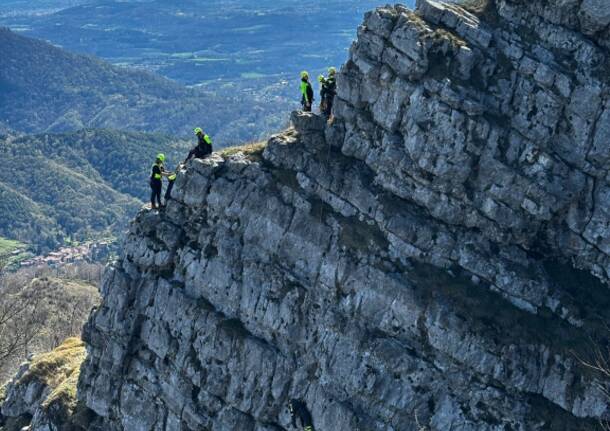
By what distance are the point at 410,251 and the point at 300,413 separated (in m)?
10.6

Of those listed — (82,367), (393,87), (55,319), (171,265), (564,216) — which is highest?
(393,87)

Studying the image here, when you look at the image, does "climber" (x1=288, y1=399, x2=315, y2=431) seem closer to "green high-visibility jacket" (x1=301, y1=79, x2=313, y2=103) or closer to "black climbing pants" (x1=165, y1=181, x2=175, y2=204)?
"black climbing pants" (x1=165, y1=181, x2=175, y2=204)

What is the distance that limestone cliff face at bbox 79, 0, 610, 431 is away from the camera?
41.1m

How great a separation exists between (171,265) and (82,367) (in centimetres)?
908

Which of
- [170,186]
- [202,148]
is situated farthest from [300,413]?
[202,148]

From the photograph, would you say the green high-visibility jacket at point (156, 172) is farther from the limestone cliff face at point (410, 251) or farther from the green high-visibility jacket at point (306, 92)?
the green high-visibility jacket at point (306, 92)

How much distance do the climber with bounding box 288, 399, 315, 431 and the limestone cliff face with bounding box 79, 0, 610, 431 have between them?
0.42 metres

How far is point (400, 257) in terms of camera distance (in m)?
43.6

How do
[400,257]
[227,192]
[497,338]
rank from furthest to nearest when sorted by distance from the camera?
1. [227,192]
2. [400,257]
3. [497,338]

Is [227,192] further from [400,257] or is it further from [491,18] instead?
[491,18]

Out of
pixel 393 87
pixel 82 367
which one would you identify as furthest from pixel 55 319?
pixel 393 87

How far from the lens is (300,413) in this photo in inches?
1689

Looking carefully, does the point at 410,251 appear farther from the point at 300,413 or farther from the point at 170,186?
the point at 170,186

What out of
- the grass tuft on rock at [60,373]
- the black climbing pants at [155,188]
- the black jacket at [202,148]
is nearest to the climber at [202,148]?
the black jacket at [202,148]
